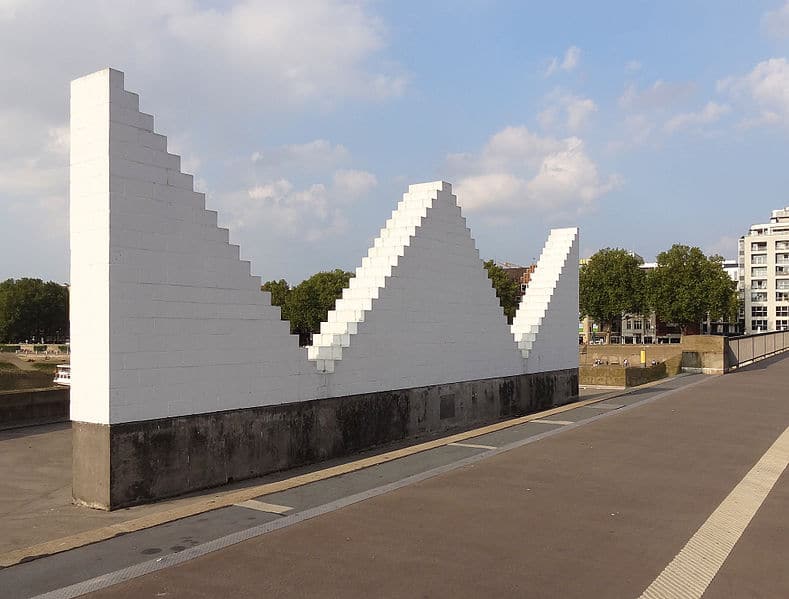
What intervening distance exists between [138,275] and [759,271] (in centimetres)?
13298

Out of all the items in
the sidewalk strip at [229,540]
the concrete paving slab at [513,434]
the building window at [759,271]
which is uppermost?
the building window at [759,271]

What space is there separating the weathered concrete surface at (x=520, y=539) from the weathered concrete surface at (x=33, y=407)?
41.8ft

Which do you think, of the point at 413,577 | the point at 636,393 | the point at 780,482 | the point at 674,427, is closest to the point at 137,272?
the point at 413,577

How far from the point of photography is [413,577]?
6105 mm

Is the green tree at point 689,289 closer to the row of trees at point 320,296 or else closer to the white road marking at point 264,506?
the row of trees at point 320,296

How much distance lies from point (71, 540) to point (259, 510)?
6.97 ft

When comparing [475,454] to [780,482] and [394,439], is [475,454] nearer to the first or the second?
[394,439]

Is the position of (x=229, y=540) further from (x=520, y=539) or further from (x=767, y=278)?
(x=767, y=278)

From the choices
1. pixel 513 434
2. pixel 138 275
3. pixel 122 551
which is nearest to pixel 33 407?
pixel 138 275

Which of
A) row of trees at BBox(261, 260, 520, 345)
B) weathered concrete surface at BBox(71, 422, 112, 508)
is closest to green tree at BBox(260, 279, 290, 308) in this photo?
row of trees at BBox(261, 260, 520, 345)

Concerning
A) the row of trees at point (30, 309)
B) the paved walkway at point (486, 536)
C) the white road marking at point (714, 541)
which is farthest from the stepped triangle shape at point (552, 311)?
the row of trees at point (30, 309)

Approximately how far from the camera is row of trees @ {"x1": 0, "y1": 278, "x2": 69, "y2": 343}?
10669 cm

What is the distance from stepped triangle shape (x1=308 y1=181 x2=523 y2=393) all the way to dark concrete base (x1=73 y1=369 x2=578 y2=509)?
1.67ft

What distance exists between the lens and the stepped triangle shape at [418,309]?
13.7 meters
